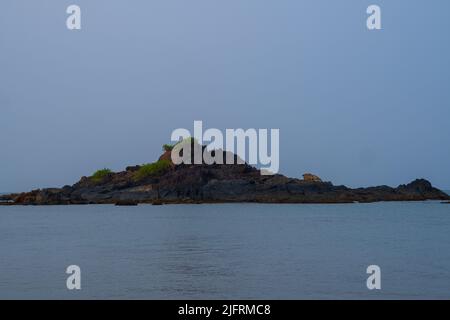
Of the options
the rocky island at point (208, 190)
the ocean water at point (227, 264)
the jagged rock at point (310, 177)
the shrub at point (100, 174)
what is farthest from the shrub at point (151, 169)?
the ocean water at point (227, 264)

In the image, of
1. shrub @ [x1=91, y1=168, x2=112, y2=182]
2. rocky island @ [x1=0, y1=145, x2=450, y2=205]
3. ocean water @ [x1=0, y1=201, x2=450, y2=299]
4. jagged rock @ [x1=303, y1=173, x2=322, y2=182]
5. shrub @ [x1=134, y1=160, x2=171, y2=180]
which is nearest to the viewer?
ocean water @ [x1=0, y1=201, x2=450, y2=299]

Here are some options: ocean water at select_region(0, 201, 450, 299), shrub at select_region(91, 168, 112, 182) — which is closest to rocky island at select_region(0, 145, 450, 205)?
shrub at select_region(91, 168, 112, 182)

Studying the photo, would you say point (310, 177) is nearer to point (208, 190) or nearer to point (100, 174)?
point (208, 190)

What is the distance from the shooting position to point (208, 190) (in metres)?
143

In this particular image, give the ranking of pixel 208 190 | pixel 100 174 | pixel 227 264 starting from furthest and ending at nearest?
pixel 100 174
pixel 208 190
pixel 227 264

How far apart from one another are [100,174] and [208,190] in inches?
1427

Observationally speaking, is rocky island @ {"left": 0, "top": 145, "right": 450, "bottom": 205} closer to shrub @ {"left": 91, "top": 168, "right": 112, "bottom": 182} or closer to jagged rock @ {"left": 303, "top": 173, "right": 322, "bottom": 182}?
jagged rock @ {"left": 303, "top": 173, "right": 322, "bottom": 182}

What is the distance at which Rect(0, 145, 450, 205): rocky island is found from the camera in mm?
140375

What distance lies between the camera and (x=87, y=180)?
528 feet

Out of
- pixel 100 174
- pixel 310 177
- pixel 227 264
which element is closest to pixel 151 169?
pixel 100 174

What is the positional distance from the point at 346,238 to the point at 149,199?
3928 inches

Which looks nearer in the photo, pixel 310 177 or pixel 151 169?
pixel 310 177

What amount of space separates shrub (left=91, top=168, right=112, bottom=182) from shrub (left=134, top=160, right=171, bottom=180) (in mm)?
9899
